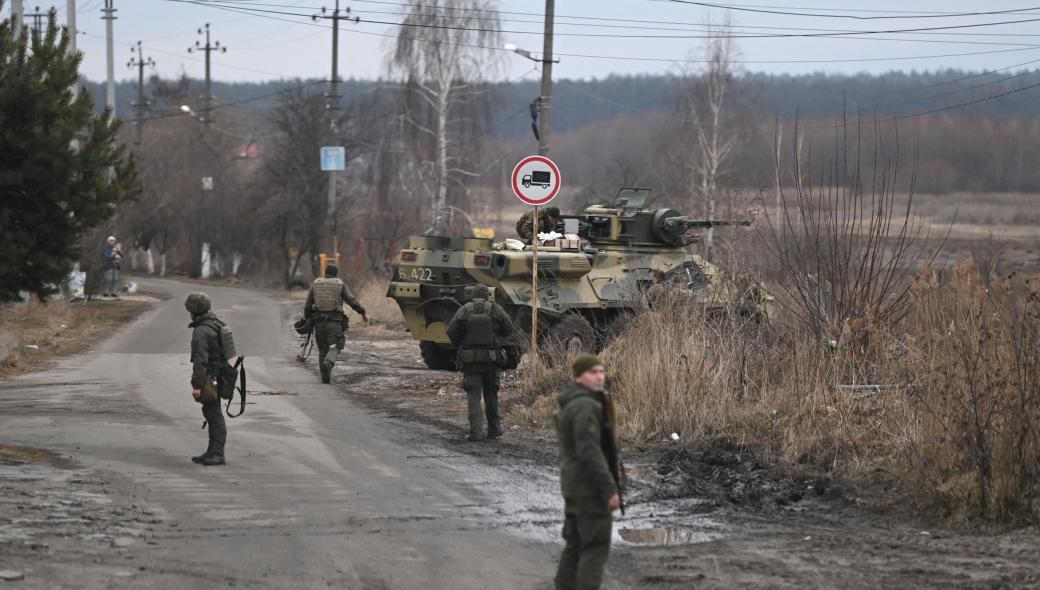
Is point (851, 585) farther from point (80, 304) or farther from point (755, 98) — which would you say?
point (755, 98)

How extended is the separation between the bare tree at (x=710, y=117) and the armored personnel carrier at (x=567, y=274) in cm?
2675

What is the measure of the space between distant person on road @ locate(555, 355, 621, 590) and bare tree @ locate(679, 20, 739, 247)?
39840 mm

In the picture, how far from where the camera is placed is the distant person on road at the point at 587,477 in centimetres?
729

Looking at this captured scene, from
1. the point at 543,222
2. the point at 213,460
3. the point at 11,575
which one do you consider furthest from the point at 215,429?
the point at 543,222

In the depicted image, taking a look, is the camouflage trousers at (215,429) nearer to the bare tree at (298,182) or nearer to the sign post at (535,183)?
the sign post at (535,183)

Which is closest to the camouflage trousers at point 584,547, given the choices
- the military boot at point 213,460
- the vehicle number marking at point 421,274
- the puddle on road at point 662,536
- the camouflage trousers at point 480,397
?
the puddle on road at point 662,536

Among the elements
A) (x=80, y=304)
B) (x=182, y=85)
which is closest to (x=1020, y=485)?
(x=80, y=304)

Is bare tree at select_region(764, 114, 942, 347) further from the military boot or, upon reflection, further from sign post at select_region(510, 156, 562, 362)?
the military boot

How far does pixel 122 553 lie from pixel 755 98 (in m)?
45.2

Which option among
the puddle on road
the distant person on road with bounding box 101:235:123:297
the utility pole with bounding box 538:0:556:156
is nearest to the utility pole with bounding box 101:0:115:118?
the distant person on road with bounding box 101:235:123:297

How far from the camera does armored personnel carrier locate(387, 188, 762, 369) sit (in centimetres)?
1838

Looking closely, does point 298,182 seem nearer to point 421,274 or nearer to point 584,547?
point 421,274

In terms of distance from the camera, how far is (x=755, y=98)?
51219mm

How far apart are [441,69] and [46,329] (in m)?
25.1
